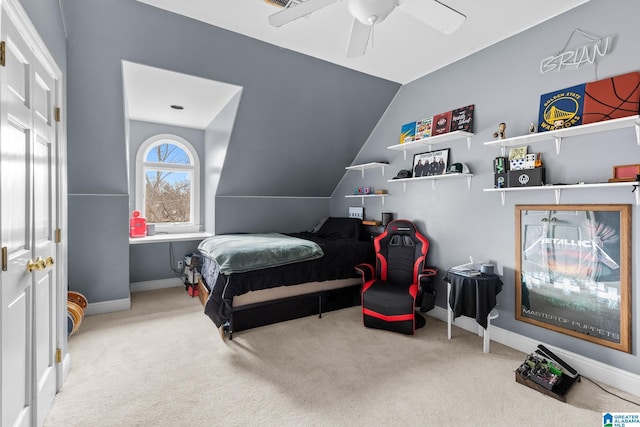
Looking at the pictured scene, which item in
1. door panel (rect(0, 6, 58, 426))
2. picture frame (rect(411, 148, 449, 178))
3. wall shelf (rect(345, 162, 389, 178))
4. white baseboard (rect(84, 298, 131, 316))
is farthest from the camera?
wall shelf (rect(345, 162, 389, 178))

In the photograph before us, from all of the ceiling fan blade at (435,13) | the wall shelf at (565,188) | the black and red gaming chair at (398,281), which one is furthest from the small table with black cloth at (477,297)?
the ceiling fan blade at (435,13)

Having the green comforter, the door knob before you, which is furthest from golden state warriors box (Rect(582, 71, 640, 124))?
the door knob

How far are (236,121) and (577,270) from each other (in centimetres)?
356

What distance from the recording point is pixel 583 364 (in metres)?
2.35

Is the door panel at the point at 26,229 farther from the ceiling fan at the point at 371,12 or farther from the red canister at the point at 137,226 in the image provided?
the red canister at the point at 137,226

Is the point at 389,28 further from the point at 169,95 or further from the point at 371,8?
the point at 169,95

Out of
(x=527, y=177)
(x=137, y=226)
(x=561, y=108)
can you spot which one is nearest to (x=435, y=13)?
(x=561, y=108)

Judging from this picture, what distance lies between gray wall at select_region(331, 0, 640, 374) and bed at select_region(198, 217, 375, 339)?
1.02 m

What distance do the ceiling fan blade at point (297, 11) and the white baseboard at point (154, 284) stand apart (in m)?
4.06

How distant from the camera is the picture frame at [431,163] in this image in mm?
3340

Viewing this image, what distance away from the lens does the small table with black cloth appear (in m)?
2.63

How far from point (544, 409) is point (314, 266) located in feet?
7.23

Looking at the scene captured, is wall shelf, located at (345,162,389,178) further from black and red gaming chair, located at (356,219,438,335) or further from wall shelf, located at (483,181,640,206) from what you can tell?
wall shelf, located at (483,181,640,206)

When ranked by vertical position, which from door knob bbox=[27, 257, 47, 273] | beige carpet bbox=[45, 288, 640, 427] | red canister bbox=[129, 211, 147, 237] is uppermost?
red canister bbox=[129, 211, 147, 237]
